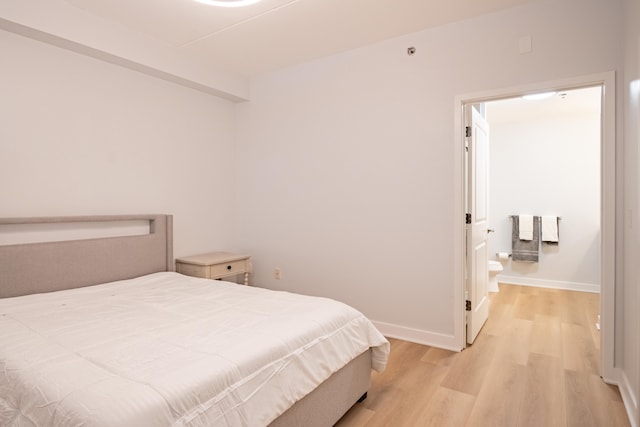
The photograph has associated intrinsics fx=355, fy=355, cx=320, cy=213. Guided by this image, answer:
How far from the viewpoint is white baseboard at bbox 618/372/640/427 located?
1.76 metres

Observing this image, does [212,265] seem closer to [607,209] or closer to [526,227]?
[607,209]

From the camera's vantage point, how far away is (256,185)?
3.88m

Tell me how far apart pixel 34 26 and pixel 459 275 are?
134 inches

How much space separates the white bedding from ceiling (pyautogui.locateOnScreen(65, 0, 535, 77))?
1.99 meters

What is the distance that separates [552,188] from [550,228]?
56 cm

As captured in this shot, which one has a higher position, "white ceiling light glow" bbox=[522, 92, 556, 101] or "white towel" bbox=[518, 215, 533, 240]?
"white ceiling light glow" bbox=[522, 92, 556, 101]

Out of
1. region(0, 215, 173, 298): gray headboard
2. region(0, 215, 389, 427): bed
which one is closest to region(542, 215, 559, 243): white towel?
region(0, 215, 389, 427): bed

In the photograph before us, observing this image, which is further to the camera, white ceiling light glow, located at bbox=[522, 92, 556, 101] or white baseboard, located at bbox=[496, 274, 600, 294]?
white baseboard, located at bbox=[496, 274, 600, 294]

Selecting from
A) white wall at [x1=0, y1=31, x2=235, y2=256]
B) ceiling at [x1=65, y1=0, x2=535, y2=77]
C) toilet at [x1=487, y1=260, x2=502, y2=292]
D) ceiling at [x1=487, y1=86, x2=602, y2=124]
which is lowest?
toilet at [x1=487, y1=260, x2=502, y2=292]

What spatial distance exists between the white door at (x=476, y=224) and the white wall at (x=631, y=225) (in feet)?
3.01

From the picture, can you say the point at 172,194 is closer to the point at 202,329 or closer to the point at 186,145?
the point at 186,145

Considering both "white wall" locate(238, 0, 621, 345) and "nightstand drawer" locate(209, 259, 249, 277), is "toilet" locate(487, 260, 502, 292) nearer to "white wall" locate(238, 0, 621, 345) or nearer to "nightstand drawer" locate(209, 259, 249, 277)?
"white wall" locate(238, 0, 621, 345)

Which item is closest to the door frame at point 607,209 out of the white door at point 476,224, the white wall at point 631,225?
the white wall at point 631,225

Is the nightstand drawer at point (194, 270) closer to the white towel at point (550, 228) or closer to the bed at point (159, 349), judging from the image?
the bed at point (159, 349)
